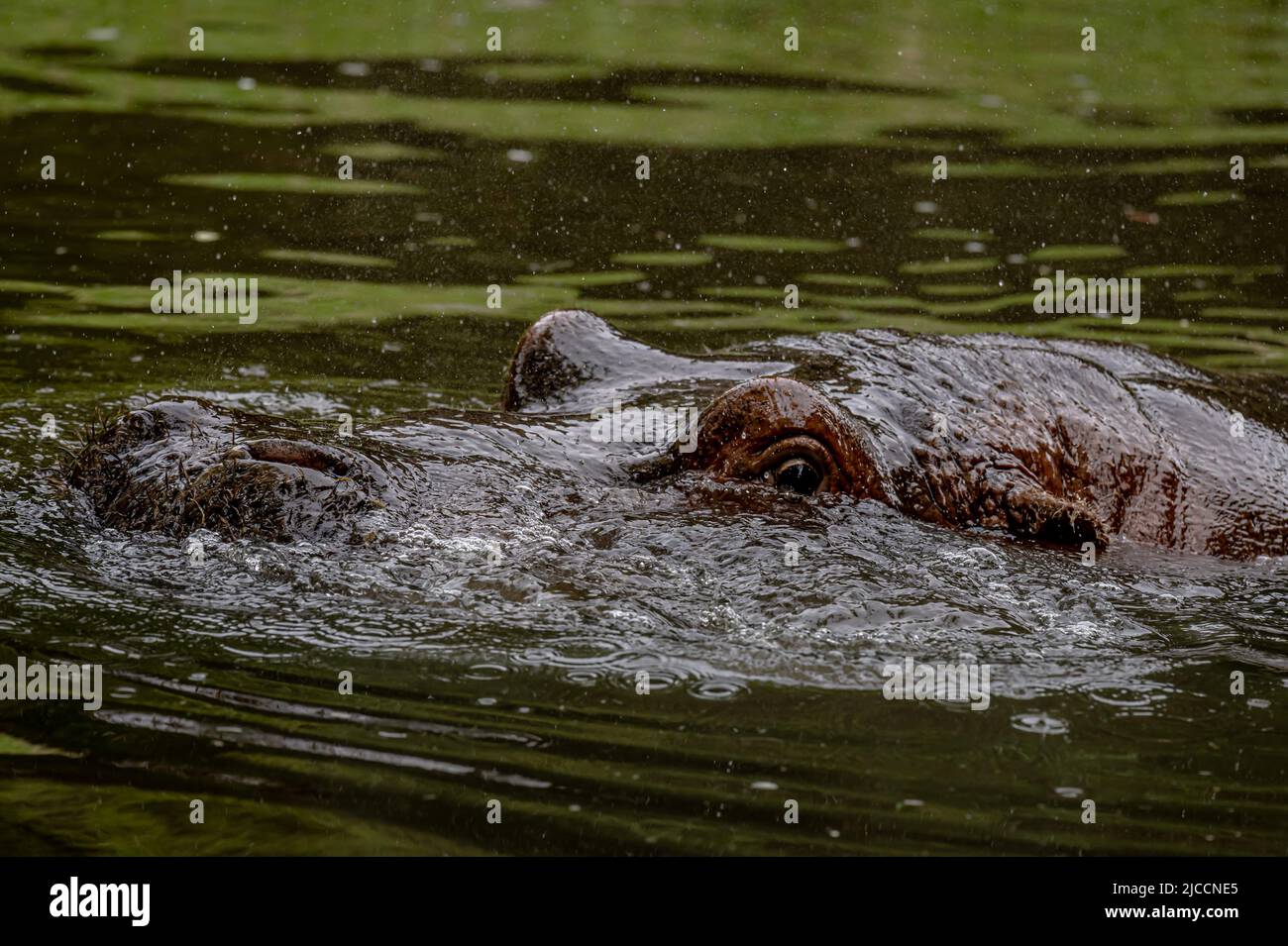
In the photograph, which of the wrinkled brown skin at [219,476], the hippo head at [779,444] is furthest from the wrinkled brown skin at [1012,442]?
the wrinkled brown skin at [219,476]

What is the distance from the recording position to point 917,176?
14594 millimetres

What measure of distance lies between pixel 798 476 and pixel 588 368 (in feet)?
4.30

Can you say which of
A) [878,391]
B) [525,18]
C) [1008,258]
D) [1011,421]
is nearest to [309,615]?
[878,391]

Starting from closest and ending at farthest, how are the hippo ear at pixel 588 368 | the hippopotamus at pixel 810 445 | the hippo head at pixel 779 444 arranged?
1. the hippopotamus at pixel 810 445
2. the hippo head at pixel 779 444
3. the hippo ear at pixel 588 368

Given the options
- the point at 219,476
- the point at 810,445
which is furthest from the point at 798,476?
the point at 219,476

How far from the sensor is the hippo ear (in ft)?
22.7

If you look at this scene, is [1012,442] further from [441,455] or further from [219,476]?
[219,476]

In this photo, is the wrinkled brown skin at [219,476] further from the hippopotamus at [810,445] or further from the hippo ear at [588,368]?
the hippo ear at [588,368]

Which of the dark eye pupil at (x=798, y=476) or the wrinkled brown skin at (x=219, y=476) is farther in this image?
the dark eye pupil at (x=798, y=476)

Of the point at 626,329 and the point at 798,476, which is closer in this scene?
the point at 798,476

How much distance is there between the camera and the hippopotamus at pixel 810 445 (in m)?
5.62

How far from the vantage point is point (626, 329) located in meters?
11.4

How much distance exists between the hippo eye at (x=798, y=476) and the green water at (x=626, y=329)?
164 millimetres
